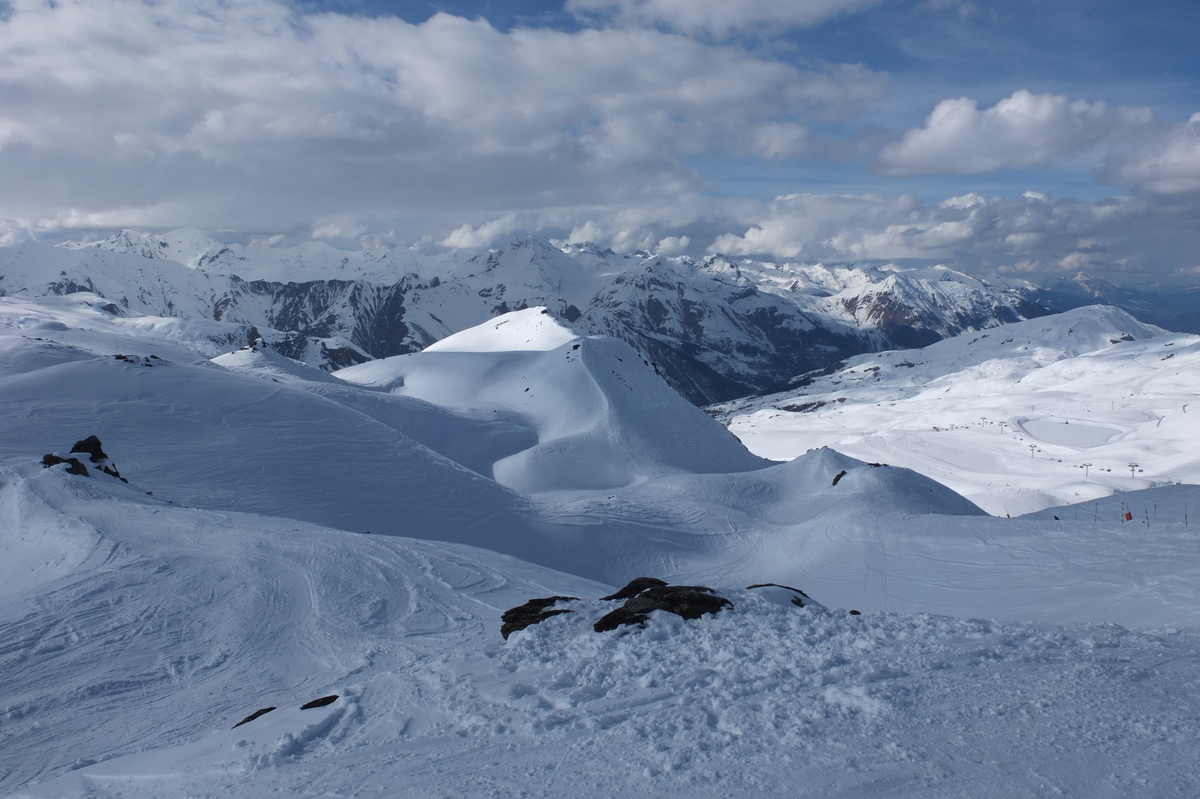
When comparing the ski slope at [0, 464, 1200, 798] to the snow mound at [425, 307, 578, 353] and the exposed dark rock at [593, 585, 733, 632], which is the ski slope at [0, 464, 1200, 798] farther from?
the snow mound at [425, 307, 578, 353]

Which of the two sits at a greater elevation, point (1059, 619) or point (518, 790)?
point (518, 790)

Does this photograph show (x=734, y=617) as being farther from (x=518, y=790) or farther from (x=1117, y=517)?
(x=1117, y=517)

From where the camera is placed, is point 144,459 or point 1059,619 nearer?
point 1059,619

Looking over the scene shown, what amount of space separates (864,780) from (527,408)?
167 ft

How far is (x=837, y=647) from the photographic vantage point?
9.30 meters

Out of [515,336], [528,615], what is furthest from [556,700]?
[515,336]

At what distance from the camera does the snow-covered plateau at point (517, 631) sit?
22.4 ft

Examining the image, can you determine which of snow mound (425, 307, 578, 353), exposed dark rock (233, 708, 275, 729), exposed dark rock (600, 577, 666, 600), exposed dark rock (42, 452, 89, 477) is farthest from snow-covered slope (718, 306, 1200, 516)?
exposed dark rock (42, 452, 89, 477)

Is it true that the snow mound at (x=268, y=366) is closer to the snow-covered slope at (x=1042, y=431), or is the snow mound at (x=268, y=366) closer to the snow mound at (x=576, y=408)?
the snow mound at (x=576, y=408)

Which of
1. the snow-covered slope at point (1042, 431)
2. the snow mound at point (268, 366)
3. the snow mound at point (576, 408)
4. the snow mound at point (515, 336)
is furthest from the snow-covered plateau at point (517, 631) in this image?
the snow-covered slope at point (1042, 431)

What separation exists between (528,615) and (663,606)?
2.56m

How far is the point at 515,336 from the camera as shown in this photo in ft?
257

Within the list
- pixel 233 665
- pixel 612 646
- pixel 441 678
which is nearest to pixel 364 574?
Result: pixel 233 665

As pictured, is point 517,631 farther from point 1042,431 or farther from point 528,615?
point 1042,431
